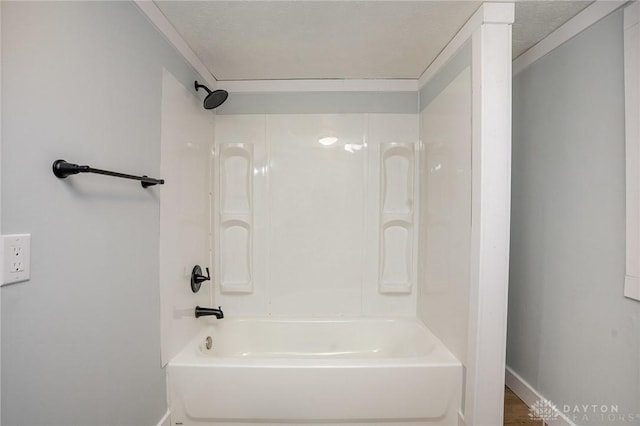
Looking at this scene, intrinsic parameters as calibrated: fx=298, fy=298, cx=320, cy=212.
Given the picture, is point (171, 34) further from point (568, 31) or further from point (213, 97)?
point (568, 31)

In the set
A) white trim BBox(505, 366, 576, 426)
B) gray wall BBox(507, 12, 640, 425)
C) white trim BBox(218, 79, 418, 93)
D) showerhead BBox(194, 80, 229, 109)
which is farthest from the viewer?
white trim BBox(218, 79, 418, 93)

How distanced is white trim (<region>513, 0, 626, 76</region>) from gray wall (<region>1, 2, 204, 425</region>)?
2.15 meters

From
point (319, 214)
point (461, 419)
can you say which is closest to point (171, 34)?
point (319, 214)

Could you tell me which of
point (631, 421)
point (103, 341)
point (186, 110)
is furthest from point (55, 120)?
point (631, 421)

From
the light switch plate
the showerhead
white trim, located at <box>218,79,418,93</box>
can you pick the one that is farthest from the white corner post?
the light switch plate

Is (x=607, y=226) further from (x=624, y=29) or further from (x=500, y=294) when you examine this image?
(x=624, y=29)

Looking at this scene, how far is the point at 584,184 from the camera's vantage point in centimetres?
155

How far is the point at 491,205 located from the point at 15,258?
1.73m

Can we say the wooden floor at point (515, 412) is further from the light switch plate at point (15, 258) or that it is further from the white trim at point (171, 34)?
the white trim at point (171, 34)

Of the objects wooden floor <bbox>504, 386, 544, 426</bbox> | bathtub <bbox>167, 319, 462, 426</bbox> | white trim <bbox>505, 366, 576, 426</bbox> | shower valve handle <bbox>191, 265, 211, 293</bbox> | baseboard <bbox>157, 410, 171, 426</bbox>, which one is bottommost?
wooden floor <bbox>504, 386, 544, 426</bbox>

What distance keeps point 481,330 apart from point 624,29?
1517 millimetres

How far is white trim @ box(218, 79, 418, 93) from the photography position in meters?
2.24

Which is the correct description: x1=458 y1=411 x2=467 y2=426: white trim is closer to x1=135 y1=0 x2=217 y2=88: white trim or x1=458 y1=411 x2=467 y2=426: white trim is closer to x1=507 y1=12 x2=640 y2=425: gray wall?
x1=507 y1=12 x2=640 y2=425: gray wall

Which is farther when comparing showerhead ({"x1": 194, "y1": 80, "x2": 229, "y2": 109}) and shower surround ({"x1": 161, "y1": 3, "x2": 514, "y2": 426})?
showerhead ({"x1": 194, "y1": 80, "x2": 229, "y2": 109})
